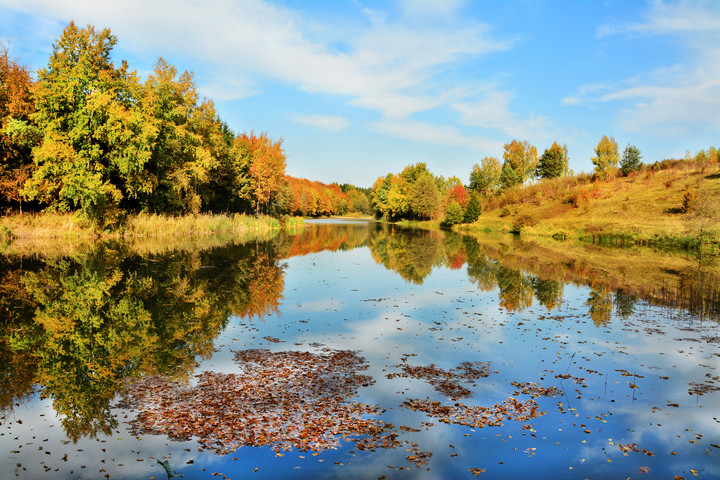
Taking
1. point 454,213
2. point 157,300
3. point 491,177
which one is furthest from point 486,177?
point 157,300

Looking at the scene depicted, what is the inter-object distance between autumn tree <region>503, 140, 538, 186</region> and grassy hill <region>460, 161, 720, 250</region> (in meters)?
18.2

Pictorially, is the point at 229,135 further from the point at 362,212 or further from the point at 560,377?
the point at 362,212

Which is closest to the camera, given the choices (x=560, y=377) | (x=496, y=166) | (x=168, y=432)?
(x=168, y=432)

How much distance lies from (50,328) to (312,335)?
6490 millimetres

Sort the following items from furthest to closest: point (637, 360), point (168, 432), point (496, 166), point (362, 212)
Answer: point (362, 212)
point (496, 166)
point (637, 360)
point (168, 432)

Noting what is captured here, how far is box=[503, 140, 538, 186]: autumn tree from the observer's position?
286ft

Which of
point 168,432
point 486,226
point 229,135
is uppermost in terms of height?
point 229,135

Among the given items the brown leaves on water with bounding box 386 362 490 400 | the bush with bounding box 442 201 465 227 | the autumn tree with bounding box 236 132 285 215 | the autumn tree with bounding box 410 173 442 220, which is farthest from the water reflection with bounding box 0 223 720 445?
the autumn tree with bounding box 410 173 442 220

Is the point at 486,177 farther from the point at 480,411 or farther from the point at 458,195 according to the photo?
the point at 480,411

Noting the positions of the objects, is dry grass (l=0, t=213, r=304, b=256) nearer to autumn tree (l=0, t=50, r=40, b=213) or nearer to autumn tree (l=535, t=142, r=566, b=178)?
autumn tree (l=0, t=50, r=40, b=213)

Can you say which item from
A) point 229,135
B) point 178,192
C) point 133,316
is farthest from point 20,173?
point 229,135

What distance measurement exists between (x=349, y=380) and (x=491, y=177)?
277 feet

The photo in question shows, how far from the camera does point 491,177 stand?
86.4 meters

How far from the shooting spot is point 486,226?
209 feet
